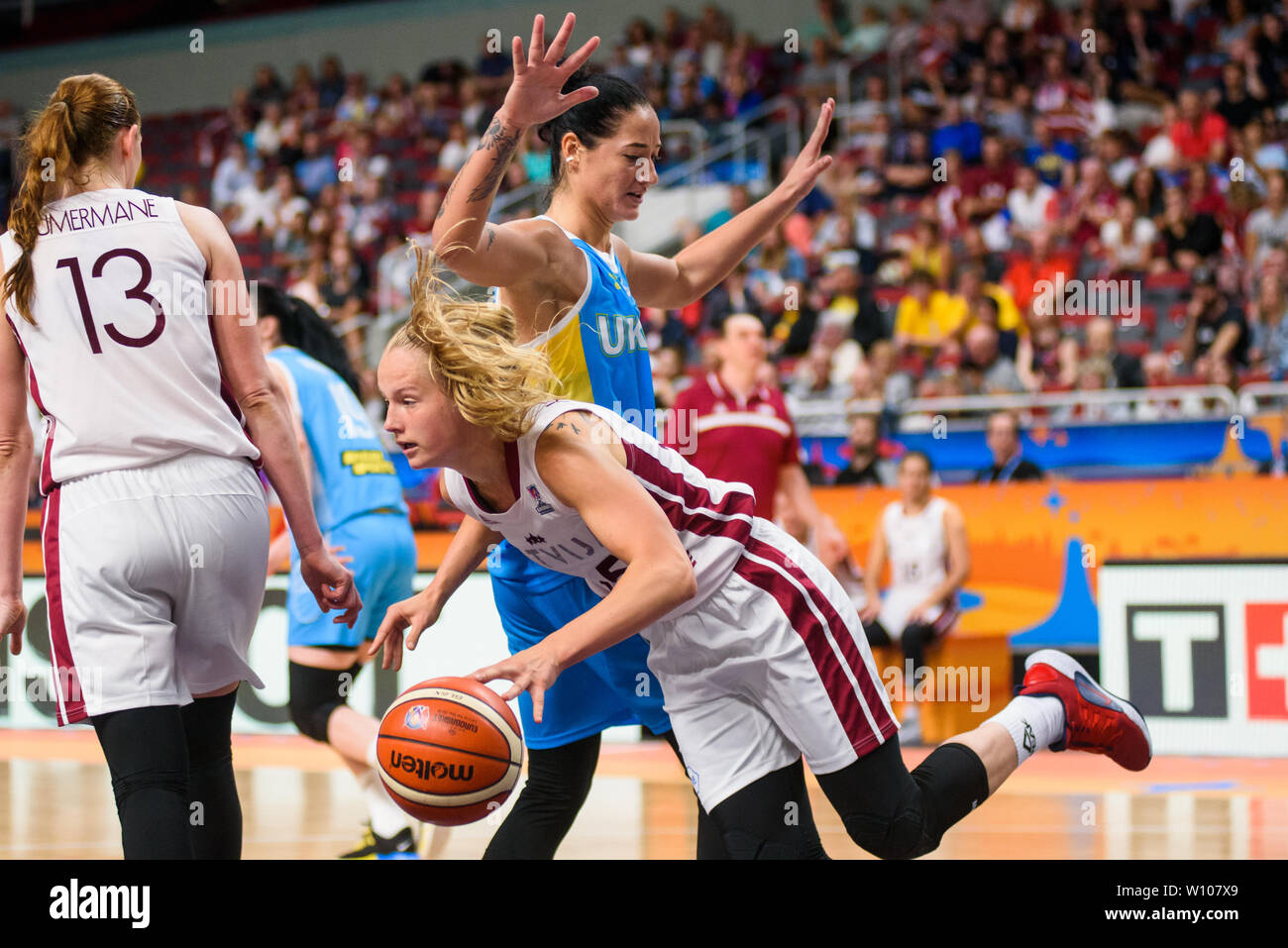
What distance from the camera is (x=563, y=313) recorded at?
3514mm

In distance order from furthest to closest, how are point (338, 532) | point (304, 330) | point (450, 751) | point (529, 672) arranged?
point (304, 330)
point (338, 532)
point (450, 751)
point (529, 672)

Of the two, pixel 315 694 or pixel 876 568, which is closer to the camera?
pixel 315 694

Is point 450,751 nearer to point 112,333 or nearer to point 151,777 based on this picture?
point 151,777

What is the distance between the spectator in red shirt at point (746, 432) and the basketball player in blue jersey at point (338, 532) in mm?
2080

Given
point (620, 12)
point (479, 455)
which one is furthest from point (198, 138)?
point (479, 455)

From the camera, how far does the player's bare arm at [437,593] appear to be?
3.20m

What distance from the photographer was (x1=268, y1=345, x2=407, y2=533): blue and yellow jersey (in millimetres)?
4996

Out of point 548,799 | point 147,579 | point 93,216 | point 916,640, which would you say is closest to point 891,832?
point 548,799

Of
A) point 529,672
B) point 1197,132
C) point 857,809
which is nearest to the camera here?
point 529,672

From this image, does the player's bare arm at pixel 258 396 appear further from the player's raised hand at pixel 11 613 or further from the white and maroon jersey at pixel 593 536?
the player's raised hand at pixel 11 613

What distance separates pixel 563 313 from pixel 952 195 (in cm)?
1019
